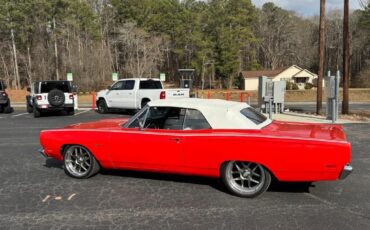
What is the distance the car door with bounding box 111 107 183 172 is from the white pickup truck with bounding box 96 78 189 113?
1146cm

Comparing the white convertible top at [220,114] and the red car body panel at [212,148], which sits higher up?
the white convertible top at [220,114]

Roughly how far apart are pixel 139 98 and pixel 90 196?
13.0 m

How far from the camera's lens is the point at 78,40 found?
5869 centimetres

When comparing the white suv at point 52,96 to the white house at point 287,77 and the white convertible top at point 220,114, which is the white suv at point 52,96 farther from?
the white house at point 287,77

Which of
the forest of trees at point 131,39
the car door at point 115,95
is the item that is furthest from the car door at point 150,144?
the forest of trees at point 131,39

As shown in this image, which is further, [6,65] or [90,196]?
[6,65]

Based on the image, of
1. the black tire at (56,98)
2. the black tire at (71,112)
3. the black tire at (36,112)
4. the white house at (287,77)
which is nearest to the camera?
the black tire at (56,98)

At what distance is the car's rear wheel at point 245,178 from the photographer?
5.38m

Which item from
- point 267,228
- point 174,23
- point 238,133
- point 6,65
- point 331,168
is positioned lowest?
point 267,228

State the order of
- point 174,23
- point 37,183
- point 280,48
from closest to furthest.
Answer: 1. point 37,183
2. point 174,23
3. point 280,48

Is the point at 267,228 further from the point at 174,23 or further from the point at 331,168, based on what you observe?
the point at 174,23

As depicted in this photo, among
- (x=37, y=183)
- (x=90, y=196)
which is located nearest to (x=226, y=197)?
(x=90, y=196)

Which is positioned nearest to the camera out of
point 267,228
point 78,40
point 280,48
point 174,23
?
point 267,228

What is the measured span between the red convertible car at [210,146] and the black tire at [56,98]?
11.0 meters
